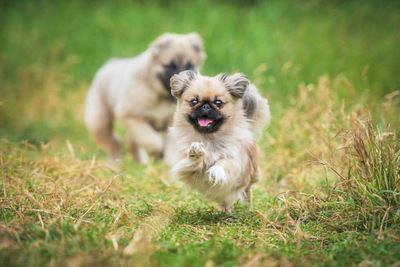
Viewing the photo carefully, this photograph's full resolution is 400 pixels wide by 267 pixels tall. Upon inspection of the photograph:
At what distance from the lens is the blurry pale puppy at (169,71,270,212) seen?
5.24m

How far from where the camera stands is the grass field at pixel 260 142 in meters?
4.18

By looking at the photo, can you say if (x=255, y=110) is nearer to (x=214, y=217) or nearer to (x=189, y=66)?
(x=214, y=217)

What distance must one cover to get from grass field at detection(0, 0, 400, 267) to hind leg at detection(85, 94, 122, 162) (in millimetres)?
344

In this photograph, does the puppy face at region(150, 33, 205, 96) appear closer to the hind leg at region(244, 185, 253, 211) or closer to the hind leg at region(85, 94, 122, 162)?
→ the hind leg at region(85, 94, 122, 162)

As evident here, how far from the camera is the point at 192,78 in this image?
218 inches

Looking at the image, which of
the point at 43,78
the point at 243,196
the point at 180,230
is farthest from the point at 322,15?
the point at 180,230

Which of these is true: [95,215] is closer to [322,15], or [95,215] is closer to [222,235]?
[222,235]

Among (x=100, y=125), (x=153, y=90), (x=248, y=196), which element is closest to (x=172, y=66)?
(x=153, y=90)

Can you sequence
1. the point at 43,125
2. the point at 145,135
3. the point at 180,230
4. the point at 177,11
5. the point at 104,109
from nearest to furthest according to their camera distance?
the point at 180,230 < the point at 145,135 < the point at 104,109 < the point at 43,125 < the point at 177,11

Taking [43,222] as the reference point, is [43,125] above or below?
below

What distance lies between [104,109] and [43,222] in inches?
206

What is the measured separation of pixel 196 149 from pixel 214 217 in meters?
0.57

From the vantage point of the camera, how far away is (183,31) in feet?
41.3

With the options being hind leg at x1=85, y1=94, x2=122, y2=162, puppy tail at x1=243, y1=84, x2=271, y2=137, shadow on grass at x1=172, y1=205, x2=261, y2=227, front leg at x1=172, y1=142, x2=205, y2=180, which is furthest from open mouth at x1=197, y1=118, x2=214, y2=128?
hind leg at x1=85, y1=94, x2=122, y2=162
